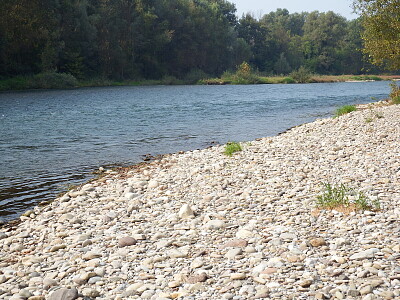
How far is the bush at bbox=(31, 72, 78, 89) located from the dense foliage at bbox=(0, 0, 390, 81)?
189cm

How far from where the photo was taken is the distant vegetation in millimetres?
57969

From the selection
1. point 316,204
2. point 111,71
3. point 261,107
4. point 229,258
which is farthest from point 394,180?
point 111,71

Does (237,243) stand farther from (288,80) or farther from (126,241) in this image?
(288,80)

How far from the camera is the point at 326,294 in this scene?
4238 millimetres

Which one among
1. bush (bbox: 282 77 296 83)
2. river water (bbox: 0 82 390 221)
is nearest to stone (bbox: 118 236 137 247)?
river water (bbox: 0 82 390 221)

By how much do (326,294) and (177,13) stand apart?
277 ft

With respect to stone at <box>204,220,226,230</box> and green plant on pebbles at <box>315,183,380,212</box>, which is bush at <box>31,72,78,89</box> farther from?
green plant on pebbles at <box>315,183,380,212</box>

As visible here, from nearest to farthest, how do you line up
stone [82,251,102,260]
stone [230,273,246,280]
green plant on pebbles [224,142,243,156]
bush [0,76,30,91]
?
stone [230,273,246,280]
stone [82,251,102,260]
green plant on pebbles [224,142,243,156]
bush [0,76,30,91]

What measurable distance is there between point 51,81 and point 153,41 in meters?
28.4

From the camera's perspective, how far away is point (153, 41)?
80562 millimetres

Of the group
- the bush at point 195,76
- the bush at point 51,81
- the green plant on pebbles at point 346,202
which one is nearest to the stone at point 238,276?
the green plant on pebbles at point 346,202

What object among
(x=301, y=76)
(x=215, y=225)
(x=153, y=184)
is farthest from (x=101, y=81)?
(x=215, y=225)

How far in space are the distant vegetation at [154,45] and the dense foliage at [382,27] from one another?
26621 millimetres

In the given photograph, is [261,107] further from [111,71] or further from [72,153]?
[111,71]
